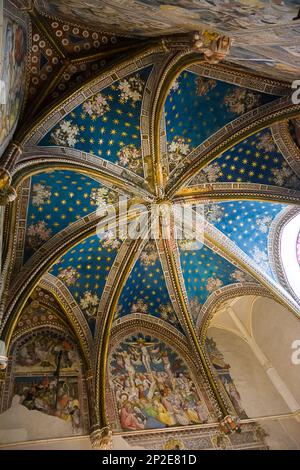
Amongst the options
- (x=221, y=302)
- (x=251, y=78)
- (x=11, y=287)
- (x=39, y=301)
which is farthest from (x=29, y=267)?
(x=251, y=78)

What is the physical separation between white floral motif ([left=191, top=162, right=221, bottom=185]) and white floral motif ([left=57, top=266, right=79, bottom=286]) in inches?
170

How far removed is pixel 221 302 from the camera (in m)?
15.5

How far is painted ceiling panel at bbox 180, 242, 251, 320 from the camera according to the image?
14.8 m

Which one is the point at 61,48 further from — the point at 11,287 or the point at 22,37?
the point at 11,287

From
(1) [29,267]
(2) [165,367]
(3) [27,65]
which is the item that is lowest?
(2) [165,367]

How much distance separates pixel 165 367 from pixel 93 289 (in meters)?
3.21

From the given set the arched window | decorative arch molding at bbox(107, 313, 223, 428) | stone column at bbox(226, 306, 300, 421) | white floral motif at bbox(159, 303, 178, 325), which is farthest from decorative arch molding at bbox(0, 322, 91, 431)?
the arched window

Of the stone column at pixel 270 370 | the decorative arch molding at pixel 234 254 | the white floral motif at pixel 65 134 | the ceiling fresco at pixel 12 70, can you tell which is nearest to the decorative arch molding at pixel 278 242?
the decorative arch molding at pixel 234 254

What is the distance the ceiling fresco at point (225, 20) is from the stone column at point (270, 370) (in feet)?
27.9

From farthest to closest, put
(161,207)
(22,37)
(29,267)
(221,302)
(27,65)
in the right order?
1. (221,302)
2. (161,207)
3. (29,267)
4. (27,65)
5. (22,37)

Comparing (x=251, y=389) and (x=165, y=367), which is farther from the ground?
(x=165, y=367)

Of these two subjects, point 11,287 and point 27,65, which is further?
point 11,287

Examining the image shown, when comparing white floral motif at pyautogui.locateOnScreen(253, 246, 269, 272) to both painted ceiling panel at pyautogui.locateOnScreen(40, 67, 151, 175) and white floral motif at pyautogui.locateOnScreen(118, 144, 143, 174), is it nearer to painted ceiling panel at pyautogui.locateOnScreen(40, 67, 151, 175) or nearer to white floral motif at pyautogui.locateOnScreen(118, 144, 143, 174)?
white floral motif at pyautogui.locateOnScreen(118, 144, 143, 174)

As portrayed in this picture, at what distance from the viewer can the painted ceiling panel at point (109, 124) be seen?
38.3 feet
